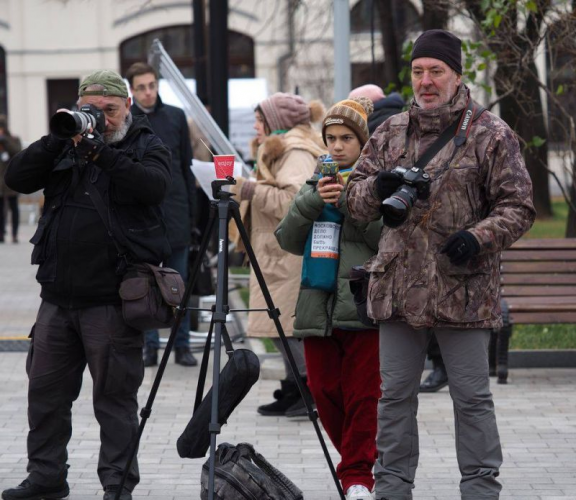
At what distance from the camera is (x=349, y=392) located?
5570 millimetres

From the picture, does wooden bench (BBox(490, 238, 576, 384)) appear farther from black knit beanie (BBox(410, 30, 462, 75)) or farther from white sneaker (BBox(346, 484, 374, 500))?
black knit beanie (BBox(410, 30, 462, 75))

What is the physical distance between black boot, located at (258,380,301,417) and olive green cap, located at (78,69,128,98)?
2.50 m

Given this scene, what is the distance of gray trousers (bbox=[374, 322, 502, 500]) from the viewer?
189 inches

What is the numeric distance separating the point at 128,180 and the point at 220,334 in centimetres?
74

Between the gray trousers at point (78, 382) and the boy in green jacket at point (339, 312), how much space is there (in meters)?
0.79

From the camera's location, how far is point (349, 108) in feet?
18.2

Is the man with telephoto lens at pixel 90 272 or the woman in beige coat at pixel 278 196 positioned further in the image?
the woman in beige coat at pixel 278 196

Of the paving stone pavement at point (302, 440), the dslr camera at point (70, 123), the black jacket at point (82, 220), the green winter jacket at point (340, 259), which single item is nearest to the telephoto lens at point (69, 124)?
the dslr camera at point (70, 123)

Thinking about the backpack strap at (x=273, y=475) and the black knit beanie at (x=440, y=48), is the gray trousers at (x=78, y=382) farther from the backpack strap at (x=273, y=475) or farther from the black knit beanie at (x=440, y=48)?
the black knit beanie at (x=440, y=48)

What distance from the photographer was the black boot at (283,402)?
24.0 ft

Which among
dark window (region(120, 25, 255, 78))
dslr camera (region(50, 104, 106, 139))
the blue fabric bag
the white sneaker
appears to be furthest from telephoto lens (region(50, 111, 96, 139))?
dark window (region(120, 25, 255, 78))

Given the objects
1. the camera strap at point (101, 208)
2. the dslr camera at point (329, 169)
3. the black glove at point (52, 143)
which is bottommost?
the camera strap at point (101, 208)

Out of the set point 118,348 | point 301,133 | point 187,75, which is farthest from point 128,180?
point 187,75

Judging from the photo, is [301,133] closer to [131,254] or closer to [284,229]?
[284,229]
